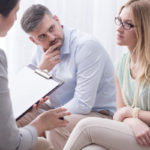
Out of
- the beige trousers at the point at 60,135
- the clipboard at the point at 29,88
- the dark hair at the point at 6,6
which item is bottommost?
the beige trousers at the point at 60,135

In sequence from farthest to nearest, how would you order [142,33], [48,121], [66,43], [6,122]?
[66,43]
[142,33]
[48,121]
[6,122]

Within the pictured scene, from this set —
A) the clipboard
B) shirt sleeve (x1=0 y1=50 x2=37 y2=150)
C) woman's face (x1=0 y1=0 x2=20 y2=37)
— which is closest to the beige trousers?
the clipboard

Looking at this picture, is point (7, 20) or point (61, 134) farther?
point (61, 134)

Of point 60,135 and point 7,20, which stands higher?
point 7,20

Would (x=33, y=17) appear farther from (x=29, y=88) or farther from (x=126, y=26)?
(x=126, y=26)

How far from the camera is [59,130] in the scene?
5.17ft

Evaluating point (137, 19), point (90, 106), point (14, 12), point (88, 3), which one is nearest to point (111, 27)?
point (88, 3)

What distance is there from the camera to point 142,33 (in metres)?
1.27

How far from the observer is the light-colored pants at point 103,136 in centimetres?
113

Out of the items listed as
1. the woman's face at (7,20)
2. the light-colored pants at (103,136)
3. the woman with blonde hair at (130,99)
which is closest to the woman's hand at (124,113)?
the woman with blonde hair at (130,99)

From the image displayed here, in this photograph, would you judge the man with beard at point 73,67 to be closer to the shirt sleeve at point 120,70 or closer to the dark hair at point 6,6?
the shirt sleeve at point 120,70

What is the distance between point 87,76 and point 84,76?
15 mm

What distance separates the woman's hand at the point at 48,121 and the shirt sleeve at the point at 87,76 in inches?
16.7

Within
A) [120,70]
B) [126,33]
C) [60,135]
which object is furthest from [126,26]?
[60,135]
